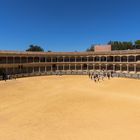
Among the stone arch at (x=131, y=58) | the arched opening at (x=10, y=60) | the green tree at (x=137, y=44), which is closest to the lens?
the arched opening at (x=10, y=60)

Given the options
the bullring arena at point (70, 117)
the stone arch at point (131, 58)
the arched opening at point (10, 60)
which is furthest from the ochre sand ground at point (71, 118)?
the stone arch at point (131, 58)

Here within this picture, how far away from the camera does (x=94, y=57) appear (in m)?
70.1

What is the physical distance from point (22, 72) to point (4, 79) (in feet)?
39.6

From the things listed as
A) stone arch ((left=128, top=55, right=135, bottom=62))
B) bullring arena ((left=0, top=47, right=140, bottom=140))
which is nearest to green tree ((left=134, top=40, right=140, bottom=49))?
stone arch ((left=128, top=55, right=135, bottom=62))

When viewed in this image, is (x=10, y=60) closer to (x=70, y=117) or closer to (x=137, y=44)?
(x=70, y=117)

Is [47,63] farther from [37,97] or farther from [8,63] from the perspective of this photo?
[37,97]

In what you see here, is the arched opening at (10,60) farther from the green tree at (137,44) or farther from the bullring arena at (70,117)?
the green tree at (137,44)

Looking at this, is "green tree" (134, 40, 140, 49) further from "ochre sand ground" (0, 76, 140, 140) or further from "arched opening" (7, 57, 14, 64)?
"ochre sand ground" (0, 76, 140, 140)

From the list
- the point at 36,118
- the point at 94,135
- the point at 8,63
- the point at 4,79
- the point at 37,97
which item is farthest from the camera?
the point at 8,63

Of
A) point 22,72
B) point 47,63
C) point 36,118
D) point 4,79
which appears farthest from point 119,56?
point 36,118

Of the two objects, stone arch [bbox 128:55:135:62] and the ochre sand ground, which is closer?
the ochre sand ground

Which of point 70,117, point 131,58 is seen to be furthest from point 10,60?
point 70,117

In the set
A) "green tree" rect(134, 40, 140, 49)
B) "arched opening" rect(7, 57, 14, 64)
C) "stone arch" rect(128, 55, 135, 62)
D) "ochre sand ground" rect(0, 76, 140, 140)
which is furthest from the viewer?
"green tree" rect(134, 40, 140, 49)

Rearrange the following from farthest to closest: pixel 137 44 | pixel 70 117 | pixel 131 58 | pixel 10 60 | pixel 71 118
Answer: pixel 137 44
pixel 131 58
pixel 10 60
pixel 70 117
pixel 71 118
